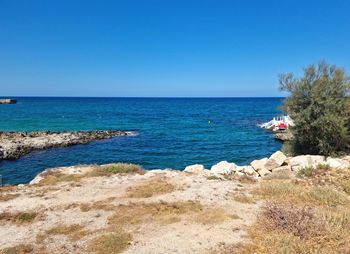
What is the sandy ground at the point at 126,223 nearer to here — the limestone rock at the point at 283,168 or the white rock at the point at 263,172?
the white rock at the point at 263,172

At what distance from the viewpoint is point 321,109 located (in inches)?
794

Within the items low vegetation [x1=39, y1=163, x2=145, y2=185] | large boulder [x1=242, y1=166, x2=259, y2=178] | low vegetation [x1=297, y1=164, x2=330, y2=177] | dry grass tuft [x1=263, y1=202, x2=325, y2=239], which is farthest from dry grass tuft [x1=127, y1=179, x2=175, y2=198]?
low vegetation [x1=297, y1=164, x2=330, y2=177]

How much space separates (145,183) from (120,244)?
20.2ft

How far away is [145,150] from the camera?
102 ft

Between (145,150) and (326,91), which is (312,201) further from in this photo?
(145,150)

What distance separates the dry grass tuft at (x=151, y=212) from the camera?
968 cm

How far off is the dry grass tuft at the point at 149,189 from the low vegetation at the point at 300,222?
13.2 ft

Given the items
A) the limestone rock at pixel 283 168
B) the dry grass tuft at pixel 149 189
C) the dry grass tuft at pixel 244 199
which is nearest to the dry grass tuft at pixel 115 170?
the dry grass tuft at pixel 149 189

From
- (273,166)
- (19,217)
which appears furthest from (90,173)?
(273,166)

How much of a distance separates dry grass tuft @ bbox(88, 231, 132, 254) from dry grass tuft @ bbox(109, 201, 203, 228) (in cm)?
89

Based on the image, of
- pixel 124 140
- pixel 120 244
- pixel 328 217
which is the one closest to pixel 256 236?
pixel 328 217

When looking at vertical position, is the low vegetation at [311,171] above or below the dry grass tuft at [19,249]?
above

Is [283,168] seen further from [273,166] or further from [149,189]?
[149,189]

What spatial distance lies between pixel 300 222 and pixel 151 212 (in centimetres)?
505
